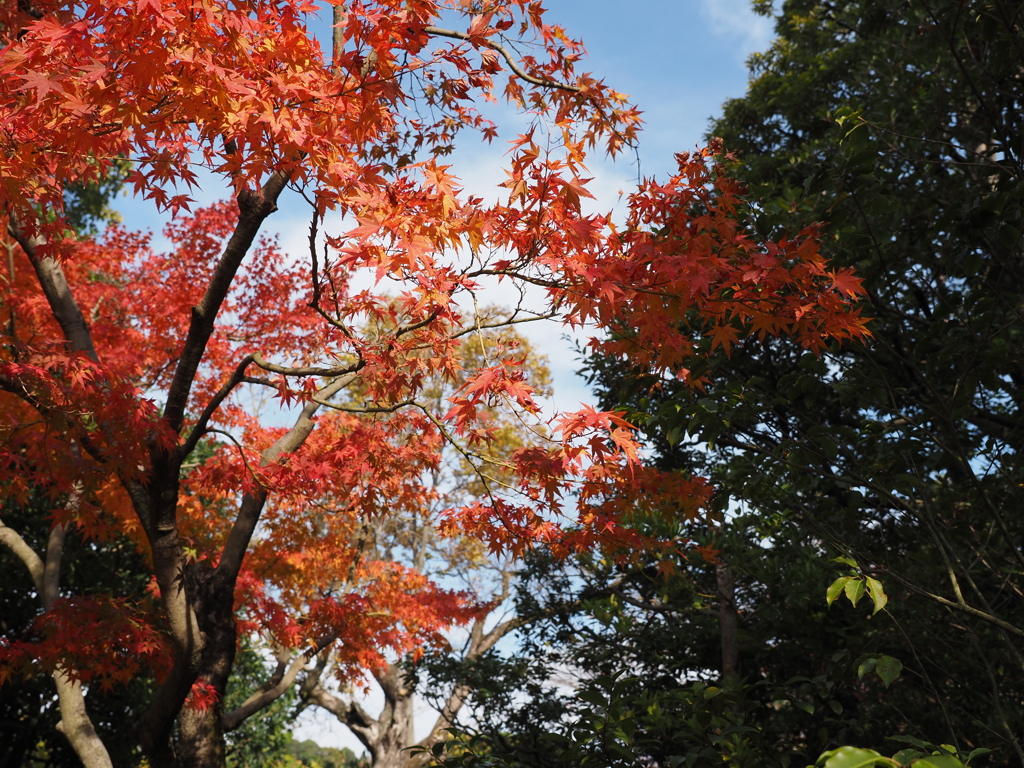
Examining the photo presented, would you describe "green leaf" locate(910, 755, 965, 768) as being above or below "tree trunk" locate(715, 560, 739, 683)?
below

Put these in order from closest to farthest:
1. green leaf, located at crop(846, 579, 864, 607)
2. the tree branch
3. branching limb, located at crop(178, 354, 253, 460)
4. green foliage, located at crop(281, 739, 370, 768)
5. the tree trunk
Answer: green leaf, located at crop(846, 579, 864, 607) < the tree branch < branching limb, located at crop(178, 354, 253, 460) < the tree trunk < green foliage, located at crop(281, 739, 370, 768)

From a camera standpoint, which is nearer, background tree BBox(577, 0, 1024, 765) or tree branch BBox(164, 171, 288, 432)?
background tree BBox(577, 0, 1024, 765)

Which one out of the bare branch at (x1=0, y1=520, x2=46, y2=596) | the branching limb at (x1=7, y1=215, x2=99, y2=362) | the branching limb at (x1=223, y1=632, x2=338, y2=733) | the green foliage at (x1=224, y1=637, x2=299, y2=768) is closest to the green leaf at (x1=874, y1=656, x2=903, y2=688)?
the branching limb at (x1=7, y1=215, x2=99, y2=362)

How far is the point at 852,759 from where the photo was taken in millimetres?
1104

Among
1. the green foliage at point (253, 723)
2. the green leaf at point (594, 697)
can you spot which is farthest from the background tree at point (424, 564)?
the green leaf at point (594, 697)

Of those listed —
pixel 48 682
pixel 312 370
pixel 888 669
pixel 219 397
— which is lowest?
pixel 888 669

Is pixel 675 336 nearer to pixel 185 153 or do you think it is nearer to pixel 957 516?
pixel 957 516

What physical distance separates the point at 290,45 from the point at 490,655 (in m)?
6.04

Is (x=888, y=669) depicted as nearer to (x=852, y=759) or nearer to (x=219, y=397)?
(x=852, y=759)

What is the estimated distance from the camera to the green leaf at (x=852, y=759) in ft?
3.59

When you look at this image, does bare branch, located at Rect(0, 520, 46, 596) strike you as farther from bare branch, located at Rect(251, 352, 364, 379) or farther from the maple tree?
bare branch, located at Rect(251, 352, 364, 379)

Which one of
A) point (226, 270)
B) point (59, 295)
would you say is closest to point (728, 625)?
point (226, 270)

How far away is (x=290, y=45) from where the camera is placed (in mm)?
3297

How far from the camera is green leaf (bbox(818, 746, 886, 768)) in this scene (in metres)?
1.09
